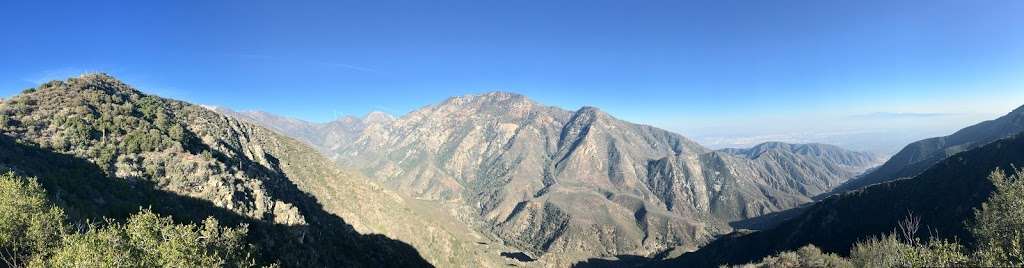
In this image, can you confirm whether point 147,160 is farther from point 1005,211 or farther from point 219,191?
point 1005,211

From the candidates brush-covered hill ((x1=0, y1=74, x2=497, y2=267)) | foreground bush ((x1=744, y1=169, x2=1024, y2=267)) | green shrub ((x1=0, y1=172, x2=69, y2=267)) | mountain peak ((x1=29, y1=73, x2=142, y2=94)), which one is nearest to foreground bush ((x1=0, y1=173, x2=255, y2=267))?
green shrub ((x1=0, y1=172, x2=69, y2=267))

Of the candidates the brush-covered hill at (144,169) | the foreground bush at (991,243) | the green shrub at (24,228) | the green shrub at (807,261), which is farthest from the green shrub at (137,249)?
the green shrub at (807,261)

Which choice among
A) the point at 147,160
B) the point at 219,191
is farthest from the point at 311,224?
the point at 147,160

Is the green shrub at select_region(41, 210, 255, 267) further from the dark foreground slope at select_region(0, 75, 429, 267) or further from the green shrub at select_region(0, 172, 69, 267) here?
the dark foreground slope at select_region(0, 75, 429, 267)

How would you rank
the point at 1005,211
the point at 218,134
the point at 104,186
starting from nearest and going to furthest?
the point at 1005,211 → the point at 104,186 → the point at 218,134

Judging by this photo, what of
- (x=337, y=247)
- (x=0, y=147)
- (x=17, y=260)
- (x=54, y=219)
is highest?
(x=0, y=147)

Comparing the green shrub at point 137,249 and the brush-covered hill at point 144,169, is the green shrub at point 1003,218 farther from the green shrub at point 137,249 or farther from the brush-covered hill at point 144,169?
the brush-covered hill at point 144,169

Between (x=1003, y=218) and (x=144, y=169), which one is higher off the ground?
(x=144, y=169)

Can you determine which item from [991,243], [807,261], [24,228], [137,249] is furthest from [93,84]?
[807,261]

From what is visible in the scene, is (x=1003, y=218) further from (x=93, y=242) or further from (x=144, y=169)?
(x=144, y=169)
